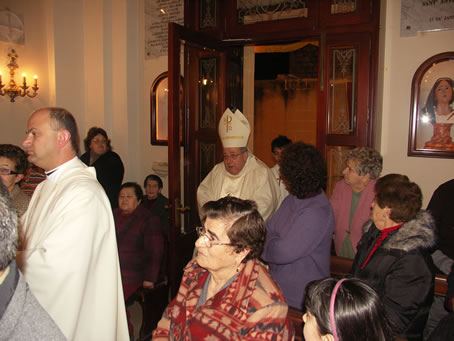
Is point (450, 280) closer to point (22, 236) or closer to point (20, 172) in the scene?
point (22, 236)

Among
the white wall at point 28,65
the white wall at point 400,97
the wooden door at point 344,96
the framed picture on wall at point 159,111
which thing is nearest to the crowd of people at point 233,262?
the white wall at point 400,97

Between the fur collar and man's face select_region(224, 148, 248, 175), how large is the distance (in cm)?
179

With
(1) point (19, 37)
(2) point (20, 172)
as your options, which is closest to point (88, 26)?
(1) point (19, 37)

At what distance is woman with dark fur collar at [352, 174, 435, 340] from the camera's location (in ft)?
6.11

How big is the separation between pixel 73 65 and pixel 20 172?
11.1ft

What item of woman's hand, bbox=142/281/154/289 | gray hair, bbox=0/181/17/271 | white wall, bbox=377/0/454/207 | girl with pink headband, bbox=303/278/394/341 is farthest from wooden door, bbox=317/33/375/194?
gray hair, bbox=0/181/17/271

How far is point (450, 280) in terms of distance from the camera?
220cm

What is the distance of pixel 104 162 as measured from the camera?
15.6 feet

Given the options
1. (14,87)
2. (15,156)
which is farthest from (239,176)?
(14,87)

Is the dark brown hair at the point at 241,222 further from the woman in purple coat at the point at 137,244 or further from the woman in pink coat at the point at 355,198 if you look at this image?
the woman in purple coat at the point at 137,244

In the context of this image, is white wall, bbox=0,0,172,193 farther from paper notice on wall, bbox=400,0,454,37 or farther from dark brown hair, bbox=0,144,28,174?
paper notice on wall, bbox=400,0,454,37

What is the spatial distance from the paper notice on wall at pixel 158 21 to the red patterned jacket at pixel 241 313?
14.6ft

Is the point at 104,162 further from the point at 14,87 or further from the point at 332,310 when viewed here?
the point at 332,310

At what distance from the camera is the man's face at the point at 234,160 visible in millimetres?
3596
